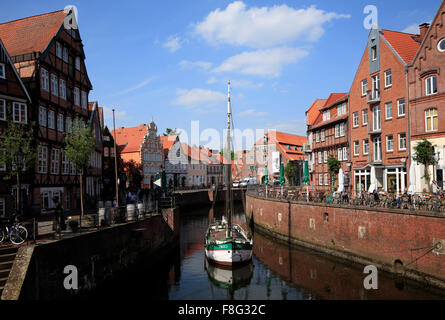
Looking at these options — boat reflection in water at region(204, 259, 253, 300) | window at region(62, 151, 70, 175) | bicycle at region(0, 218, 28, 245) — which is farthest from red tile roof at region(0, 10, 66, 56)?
boat reflection in water at region(204, 259, 253, 300)

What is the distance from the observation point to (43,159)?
2775cm

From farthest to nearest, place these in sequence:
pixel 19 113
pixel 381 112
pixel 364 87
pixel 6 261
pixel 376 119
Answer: pixel 364 87, pixel 376 119, pixel 381 112, pixel 19 113, pixel 6 261

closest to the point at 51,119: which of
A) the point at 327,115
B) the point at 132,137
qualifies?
the point at 327,115

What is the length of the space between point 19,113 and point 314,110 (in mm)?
38008

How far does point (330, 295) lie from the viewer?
1794 cm

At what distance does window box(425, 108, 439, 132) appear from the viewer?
26.7 meters

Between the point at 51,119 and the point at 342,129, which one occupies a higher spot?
the point at 51,119

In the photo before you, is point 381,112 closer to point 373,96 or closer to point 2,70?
point 373,96

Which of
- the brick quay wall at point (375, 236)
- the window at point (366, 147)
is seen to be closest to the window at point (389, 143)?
the window at point (366, 147)

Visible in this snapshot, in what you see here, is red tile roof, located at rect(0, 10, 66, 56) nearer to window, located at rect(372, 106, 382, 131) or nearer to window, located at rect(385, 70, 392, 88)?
window, located at rect(385, 70, 392, 88)

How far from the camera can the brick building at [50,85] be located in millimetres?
26844

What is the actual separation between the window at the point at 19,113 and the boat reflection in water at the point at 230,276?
52.9 ft

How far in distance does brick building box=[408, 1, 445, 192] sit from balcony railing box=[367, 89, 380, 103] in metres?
4.01

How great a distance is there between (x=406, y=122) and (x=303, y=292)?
18101 mm
